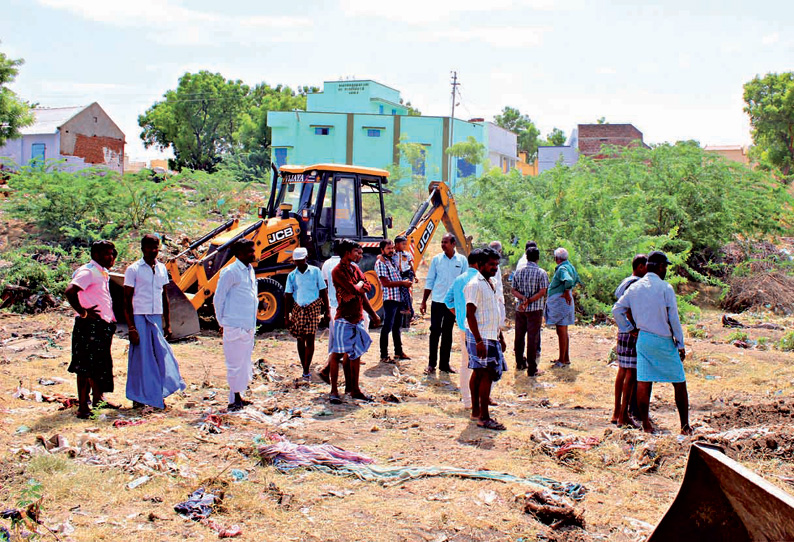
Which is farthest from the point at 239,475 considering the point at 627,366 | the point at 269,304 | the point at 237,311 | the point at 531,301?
the point at 269,304

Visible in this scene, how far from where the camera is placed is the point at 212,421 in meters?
6.50

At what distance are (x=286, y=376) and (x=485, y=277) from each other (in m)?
3.47

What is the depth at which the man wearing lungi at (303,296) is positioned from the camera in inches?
316

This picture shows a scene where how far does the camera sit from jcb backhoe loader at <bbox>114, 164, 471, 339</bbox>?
1105cm

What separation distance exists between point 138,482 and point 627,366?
168 inches

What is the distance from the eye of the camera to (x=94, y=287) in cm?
643

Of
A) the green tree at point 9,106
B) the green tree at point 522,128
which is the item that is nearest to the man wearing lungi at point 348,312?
the green tree at point 9,106

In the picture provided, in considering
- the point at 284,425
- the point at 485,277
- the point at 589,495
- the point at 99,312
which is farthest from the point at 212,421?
the point at 589,495

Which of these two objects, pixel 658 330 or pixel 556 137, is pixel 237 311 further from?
pixel 556 137

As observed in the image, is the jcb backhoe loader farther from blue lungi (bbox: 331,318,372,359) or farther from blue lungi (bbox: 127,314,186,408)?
blue lungi (bbox: 331,318,372,359)

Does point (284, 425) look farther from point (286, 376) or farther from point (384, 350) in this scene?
point (384, 350)

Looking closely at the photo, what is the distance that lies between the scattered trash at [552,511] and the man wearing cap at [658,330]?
1.96 meters

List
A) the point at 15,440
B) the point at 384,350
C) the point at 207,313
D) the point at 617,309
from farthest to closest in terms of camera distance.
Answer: the point at 207,313 < the point at 384,350 < the point at 617,309 < the point at 15,440

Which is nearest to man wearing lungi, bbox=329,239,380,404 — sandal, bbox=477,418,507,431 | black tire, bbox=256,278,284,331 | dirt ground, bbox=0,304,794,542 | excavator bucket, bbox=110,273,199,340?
dirt ground, bbox=0,304,794,542
